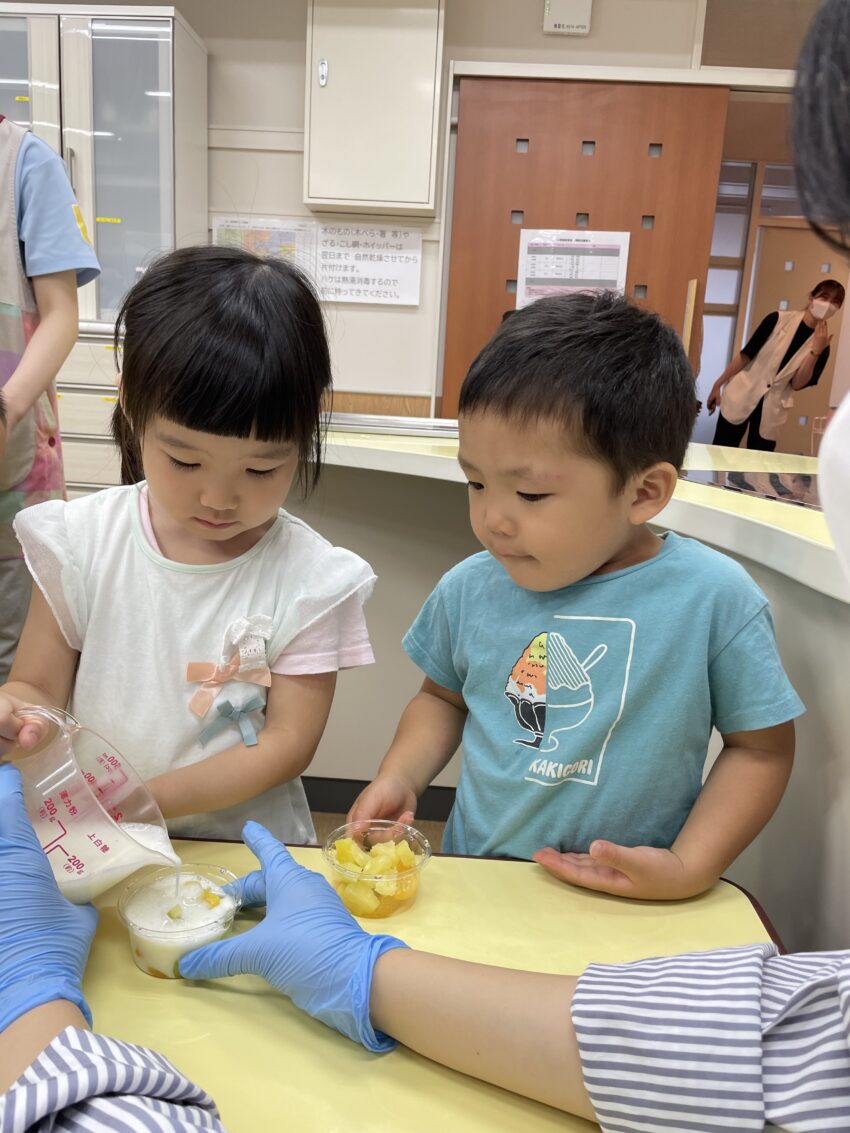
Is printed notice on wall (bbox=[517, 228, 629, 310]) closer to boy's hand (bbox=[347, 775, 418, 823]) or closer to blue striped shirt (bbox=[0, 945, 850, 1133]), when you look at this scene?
boy's hand (bbox=[347, 775, 418, 823])

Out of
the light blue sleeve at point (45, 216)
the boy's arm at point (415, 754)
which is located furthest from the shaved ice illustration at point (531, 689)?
the light blue sleeve at point (45, 216)

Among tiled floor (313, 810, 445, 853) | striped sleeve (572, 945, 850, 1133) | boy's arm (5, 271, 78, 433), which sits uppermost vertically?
boy's arm (5, 271, 78, 433)

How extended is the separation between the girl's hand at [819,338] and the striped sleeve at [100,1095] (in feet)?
13.9

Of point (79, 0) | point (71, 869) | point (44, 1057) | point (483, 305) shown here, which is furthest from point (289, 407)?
point (79, 0)

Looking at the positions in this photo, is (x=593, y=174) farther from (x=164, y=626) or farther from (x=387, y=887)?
(x=387, y=887)

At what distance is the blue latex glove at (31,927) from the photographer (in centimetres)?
47

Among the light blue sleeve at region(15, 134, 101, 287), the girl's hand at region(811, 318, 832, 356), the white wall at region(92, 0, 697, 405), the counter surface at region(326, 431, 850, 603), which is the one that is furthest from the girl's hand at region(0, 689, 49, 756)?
the girl's hand at region(811, 318, 832, 356)

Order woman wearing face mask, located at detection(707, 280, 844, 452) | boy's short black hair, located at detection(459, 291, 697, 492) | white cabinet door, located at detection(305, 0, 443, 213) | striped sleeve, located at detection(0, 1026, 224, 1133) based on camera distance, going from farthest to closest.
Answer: woman wearing face mask, located at detection(707, 280, 844, 452) → white cabinet door, located at detection(305, 0, 443, 213) → boy's short black hair, located at detection(459, 291, 697, 492) → striped sleeve, located at detection(0, 1026, 224, 1133)

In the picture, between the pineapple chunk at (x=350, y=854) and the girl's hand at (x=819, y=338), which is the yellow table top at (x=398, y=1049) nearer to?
the pineapple chunk at (x=350, y=854)

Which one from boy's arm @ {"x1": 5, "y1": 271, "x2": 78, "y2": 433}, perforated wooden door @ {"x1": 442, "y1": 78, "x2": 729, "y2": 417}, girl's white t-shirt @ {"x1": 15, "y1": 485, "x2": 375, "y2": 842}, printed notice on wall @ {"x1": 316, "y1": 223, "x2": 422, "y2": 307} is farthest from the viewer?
printed notice on wall @ {"x1": 316, "y1": 223, "x2": 422, "y2": 307}

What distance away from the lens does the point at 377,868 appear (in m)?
0.63

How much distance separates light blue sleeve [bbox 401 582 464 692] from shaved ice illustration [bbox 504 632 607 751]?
0.09 metres

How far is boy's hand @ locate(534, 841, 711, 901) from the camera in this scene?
64cm

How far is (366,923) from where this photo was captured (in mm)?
607
